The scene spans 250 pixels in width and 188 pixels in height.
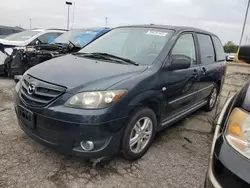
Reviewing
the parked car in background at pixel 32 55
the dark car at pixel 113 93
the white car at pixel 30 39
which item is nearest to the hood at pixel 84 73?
the dark car at pixel 113 93

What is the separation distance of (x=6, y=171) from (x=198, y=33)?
11.4ft

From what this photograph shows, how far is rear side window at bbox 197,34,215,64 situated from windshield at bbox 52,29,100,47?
3.31 metres

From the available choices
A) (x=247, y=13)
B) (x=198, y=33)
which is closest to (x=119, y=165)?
(x=198, y=33)

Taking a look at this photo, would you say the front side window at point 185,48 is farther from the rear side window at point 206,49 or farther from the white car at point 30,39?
the white car at point 30,39

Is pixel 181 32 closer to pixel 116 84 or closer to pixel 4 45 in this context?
pixel 116 84

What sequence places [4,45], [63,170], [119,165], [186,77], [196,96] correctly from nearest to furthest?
[63,170] → [119,165] → [186,77] → [196,96] → [4,45]

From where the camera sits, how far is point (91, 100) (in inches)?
86.3

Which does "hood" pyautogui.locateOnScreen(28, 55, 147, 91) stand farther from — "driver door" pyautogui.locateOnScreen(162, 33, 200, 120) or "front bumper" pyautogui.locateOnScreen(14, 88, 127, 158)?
"driver door" pyautogui.locateOnScreen(162, 33, 200, 120)

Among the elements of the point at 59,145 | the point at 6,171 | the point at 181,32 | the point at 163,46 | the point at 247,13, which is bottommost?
the point at 6,171

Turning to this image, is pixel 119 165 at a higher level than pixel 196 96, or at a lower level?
lower

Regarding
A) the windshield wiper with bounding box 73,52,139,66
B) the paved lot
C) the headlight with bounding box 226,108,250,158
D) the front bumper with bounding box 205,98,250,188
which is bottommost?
the paved lot

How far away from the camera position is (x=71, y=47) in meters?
5.49

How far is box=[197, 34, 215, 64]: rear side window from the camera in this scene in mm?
3918

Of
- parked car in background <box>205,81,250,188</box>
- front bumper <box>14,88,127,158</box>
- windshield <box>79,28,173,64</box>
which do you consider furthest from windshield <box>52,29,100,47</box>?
parked car in background <box>205,81,250,188</box>
